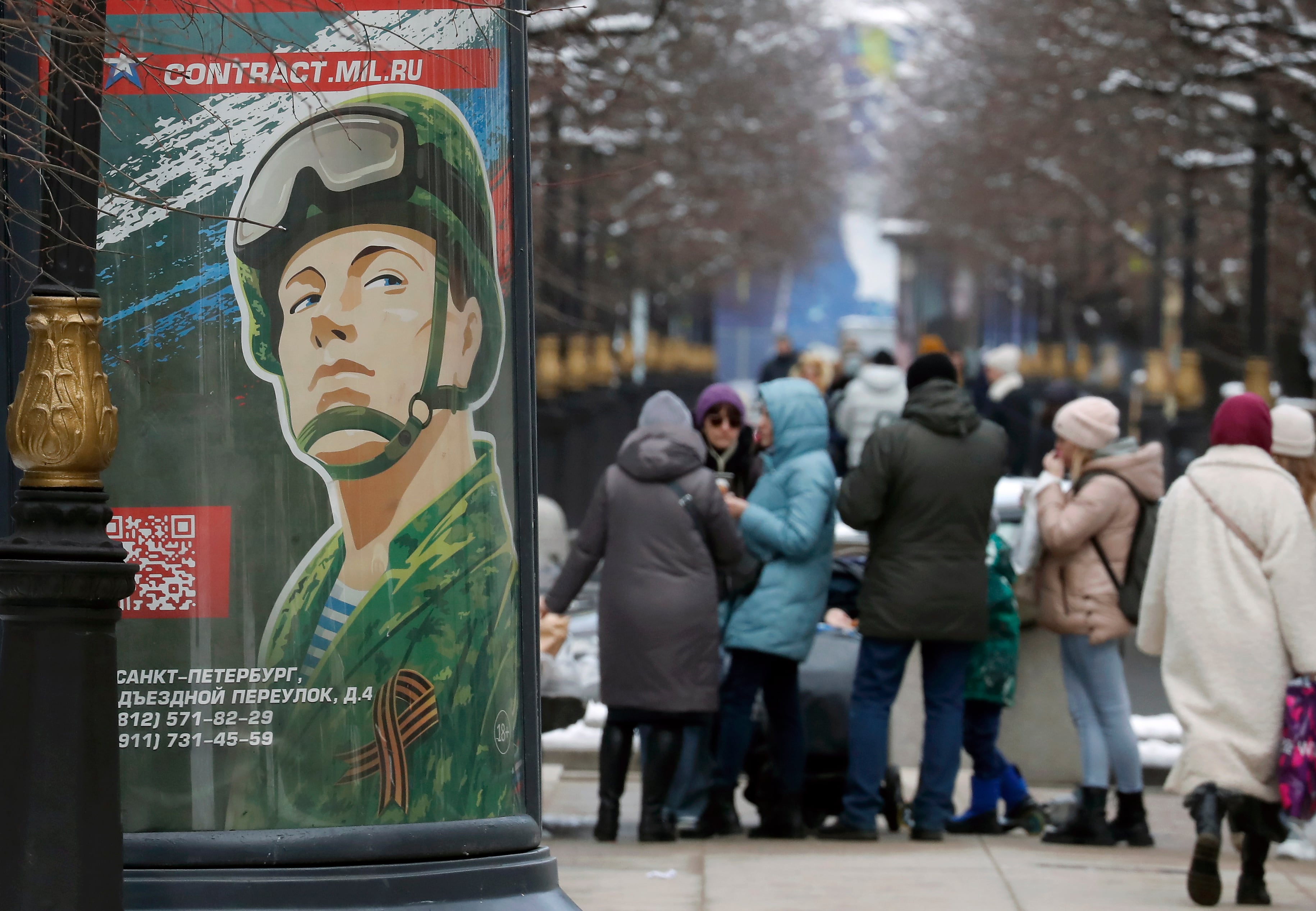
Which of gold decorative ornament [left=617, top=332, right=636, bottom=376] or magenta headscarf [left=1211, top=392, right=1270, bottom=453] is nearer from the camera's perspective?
magenta headscarf [left=1211, top=392, right=1270, bottom=453]

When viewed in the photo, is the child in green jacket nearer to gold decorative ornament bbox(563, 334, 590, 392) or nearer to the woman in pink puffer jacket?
the woman in pink puffer jacket

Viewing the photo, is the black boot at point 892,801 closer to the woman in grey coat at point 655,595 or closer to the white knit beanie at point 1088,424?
the woman in grey coat at point 655,595

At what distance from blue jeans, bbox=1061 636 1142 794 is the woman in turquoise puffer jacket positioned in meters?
1.11

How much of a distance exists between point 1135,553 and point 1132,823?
1127 mm

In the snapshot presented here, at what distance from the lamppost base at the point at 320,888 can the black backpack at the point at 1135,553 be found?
433 centimetres

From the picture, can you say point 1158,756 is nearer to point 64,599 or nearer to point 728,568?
point 728,568

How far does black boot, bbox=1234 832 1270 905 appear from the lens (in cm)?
711

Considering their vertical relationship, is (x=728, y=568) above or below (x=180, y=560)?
below

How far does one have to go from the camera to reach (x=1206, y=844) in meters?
6.91

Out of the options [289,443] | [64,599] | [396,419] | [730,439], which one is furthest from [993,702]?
[64,599]

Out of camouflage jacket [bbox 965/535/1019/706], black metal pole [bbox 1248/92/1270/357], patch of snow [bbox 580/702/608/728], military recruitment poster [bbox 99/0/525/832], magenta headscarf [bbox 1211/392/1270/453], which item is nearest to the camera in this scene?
military recruitment poster [bbox 99/0/525/832]

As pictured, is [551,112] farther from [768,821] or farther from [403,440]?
[403,440]

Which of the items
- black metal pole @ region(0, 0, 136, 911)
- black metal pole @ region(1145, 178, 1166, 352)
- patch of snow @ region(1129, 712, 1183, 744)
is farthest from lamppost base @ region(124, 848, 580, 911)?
black metal pole @ region(1145, 178, 1166, 352)

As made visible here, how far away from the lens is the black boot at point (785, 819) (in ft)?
28.0
